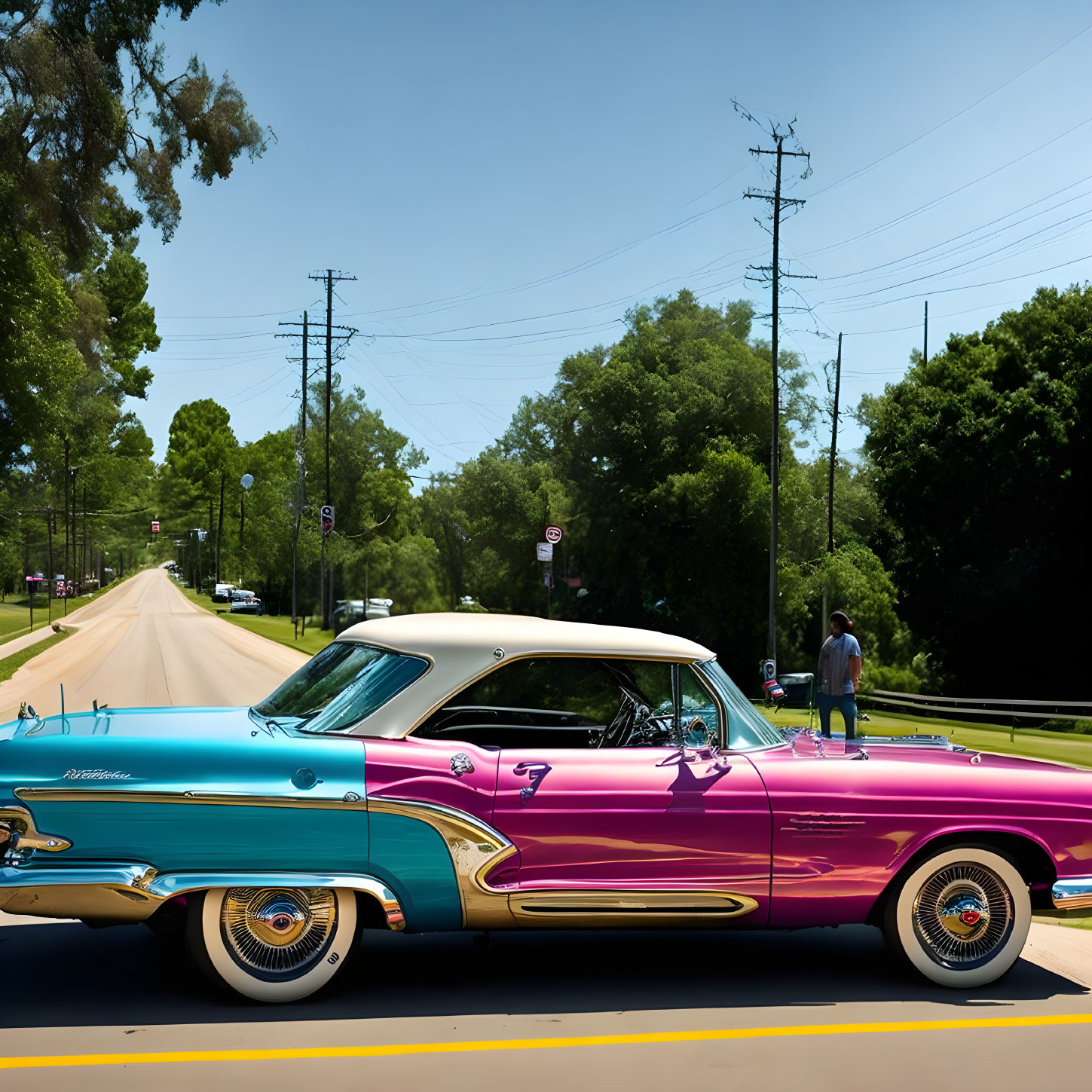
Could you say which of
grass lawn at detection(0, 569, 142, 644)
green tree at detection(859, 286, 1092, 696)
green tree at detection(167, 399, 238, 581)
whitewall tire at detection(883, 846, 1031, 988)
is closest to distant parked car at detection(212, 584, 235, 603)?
grass lawn at detection(0, 569, 142, 644)

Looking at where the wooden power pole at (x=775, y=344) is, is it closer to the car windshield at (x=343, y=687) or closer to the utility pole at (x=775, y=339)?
the utility pole at (x=775, y=339)

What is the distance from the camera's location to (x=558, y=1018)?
16.9 ft

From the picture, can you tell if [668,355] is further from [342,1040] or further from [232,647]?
[342,1040]

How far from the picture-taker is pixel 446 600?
6034 centimetres

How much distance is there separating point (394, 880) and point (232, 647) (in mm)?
36864

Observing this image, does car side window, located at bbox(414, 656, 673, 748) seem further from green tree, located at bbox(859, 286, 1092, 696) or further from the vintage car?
green tree, located at bbox(859, 286, 1092, 696)

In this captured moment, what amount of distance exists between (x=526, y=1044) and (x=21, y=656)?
32.9m

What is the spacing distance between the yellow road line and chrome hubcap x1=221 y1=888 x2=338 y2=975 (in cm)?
58

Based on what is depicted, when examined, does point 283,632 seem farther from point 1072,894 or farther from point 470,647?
point 1072,894

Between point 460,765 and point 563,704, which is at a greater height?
point 563,704

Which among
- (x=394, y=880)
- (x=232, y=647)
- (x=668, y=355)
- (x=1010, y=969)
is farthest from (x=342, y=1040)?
(x=668, y=355)

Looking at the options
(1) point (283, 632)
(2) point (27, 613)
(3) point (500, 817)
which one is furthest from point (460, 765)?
(2) point (27, 613)

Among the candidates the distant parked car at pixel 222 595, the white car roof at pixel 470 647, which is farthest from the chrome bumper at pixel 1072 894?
the distant parked car at pixel 222 595

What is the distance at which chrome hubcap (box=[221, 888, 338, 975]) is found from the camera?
17.1 feet
